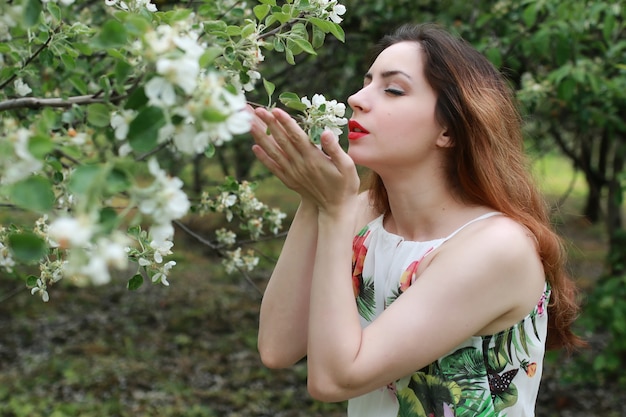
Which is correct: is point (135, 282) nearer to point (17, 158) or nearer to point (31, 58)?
point (31, 58)

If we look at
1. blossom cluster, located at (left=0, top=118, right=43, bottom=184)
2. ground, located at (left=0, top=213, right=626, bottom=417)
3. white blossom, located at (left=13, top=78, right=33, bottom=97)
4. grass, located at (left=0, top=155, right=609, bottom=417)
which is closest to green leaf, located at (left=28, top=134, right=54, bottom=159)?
blossom cluster, located at (left=0, top=118, right=43, bottom=184)

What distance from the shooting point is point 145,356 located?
4867 millimetres

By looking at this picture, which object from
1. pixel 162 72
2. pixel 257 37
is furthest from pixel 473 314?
pixel 162 72

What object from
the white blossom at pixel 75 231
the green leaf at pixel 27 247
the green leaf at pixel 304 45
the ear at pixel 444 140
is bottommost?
the ear at pixel 444 140

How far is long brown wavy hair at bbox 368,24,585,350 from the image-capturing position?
1522 mm

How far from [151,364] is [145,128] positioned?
13.9 ft

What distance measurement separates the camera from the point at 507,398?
155 cm

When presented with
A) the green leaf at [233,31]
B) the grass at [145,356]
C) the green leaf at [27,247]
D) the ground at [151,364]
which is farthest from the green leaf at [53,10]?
the ground at [151,364]

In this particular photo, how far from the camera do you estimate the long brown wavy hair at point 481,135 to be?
59.9 inches

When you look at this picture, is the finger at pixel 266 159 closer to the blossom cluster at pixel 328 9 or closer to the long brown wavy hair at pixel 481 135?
the blossom cluster at pixel 328 9

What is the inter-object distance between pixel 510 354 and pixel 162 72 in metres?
1.12

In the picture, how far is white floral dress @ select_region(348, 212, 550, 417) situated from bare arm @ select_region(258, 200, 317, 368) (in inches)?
6.4

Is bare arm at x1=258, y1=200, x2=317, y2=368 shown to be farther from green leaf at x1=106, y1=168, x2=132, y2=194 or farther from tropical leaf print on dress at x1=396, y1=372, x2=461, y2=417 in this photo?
green leaf at x1=106, y1=168, x2=132, y2=194

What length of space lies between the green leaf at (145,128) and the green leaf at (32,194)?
11 cm
